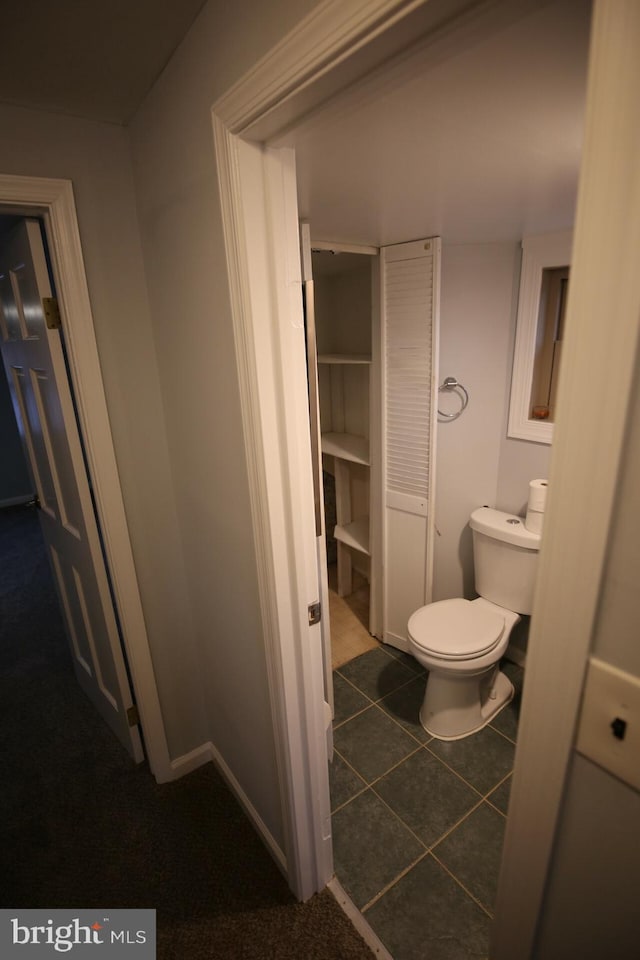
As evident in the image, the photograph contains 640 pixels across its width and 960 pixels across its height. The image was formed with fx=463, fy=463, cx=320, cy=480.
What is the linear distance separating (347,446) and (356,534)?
0.54 meters

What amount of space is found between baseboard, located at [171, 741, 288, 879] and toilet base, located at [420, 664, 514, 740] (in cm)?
82

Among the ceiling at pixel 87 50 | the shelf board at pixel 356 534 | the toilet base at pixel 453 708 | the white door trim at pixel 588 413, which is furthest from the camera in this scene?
the shelf board at pixel 356 534

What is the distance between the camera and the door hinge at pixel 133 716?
1816 mm

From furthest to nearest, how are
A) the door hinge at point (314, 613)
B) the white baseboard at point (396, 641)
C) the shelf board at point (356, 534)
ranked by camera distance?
the shelf board at point (356, 534) < the white baseboard at point (396, 641) < the door hinge at point (314, 613)

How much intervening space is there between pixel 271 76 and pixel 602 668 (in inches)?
38.4

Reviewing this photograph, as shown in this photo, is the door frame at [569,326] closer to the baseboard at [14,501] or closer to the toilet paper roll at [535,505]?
the toilet paper roll at [535,505]

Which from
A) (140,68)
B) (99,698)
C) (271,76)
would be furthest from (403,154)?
(99,698)

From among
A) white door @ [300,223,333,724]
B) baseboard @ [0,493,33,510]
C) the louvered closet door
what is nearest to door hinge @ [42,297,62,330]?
white door @ [300,223,333,724]

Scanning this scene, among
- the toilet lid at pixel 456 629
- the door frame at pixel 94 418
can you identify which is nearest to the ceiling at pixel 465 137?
the door frame at pixel 94 418

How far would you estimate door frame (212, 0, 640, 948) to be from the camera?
1.43ft

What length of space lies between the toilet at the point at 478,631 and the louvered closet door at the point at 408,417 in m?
0.25

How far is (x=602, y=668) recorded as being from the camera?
551 mm

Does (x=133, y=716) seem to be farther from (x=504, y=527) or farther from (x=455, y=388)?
(x=455, y=388)

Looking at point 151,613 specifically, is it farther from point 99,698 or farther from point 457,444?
point 457,444
